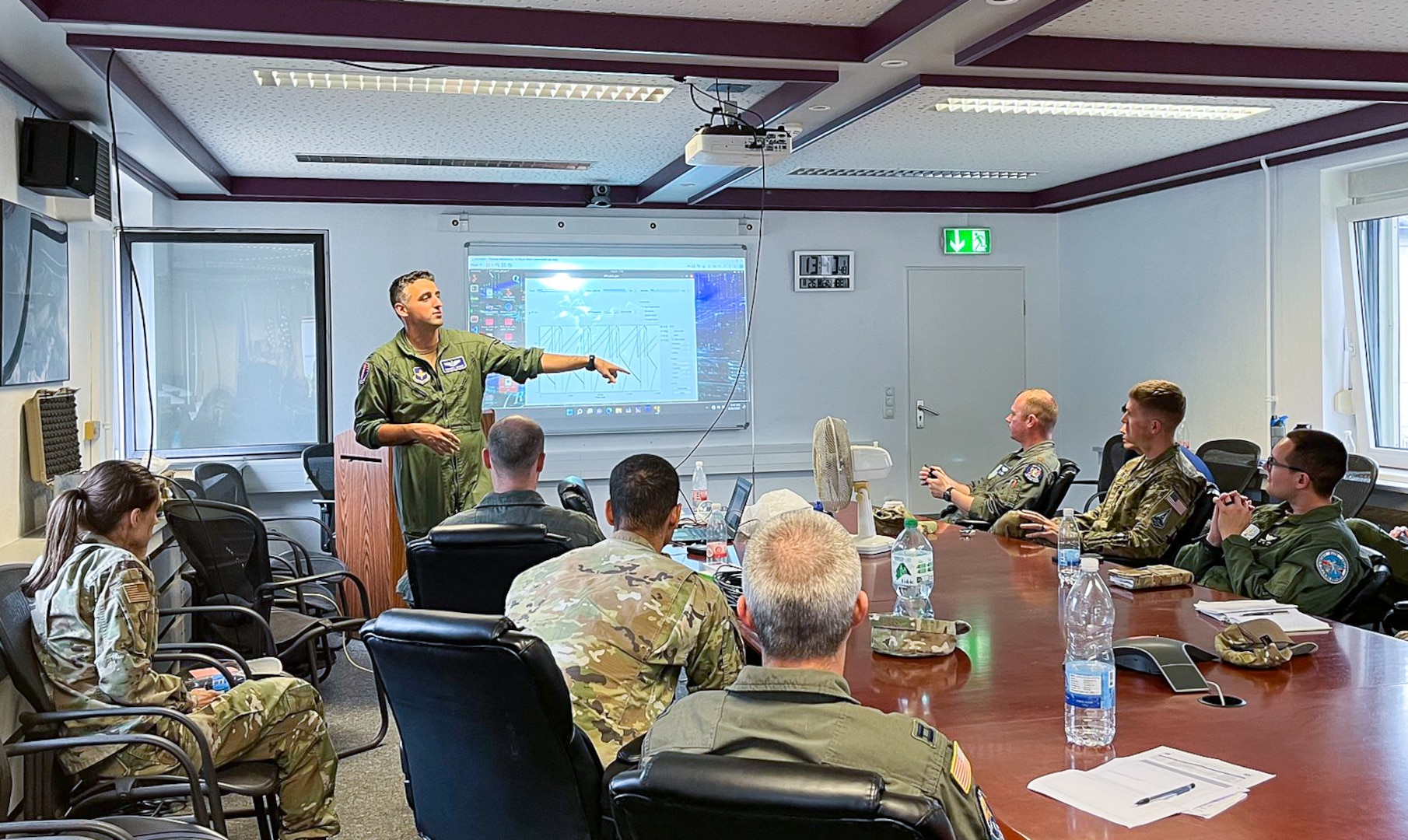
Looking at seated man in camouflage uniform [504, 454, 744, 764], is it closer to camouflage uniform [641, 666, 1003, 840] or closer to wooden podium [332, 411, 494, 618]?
camouflage uniform [641, 666, 1003, 840]

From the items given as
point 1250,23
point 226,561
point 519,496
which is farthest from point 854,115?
point 226,561

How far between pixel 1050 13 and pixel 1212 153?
3649 millimetres

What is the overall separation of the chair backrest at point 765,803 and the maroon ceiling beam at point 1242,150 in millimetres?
5679

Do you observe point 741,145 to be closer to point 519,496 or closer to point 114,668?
point 519,496

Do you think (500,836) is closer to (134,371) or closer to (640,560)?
(640,560)

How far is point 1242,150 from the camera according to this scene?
6.57 meters

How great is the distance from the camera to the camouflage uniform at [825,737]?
4.72 feet

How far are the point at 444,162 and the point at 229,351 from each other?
177 centimetres

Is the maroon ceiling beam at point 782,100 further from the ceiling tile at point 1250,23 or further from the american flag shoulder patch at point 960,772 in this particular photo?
the american flag shoulder patch at point 960,772

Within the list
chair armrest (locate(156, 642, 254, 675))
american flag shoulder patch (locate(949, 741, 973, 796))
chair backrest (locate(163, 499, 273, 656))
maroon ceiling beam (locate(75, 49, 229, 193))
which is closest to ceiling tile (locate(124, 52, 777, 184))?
maroon ceiling beam (locate(75, 49, 229, 193))

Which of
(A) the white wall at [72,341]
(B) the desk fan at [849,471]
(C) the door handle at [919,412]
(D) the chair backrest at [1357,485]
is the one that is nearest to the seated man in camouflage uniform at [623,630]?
(B) the desk fan at [849,471]

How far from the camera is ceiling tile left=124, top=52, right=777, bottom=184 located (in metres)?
4.61

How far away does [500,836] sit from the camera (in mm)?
2121

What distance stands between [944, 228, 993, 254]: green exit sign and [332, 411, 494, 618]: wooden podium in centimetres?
490
